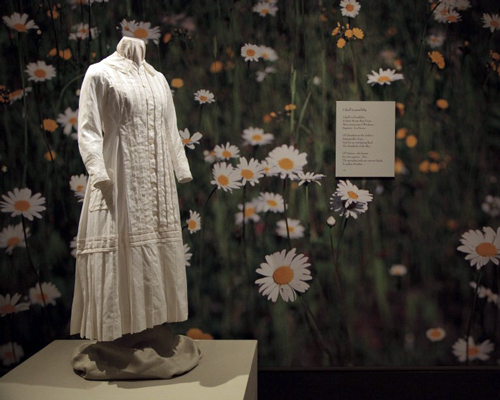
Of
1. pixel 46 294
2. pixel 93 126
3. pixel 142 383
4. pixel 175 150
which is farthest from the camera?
pixel 46 294

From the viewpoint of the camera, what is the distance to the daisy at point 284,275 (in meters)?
2.68

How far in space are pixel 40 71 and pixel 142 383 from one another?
1593 millimetres

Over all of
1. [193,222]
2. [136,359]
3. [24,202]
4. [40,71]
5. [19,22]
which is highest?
[19,22]

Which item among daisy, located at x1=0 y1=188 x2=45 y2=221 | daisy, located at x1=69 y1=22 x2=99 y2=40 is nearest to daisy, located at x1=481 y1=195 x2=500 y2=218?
daisy, located at x1=69 y1=22 x2=99 y2=40

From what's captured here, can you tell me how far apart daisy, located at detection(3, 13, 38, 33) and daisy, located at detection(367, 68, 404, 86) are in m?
1.67

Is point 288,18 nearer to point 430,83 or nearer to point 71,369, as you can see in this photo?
point 430,83

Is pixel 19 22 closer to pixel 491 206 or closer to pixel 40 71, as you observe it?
pixel 40 71

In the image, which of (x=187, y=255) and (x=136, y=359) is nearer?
(x=136, y=359)

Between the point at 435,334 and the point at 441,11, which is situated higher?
the point at 441,11

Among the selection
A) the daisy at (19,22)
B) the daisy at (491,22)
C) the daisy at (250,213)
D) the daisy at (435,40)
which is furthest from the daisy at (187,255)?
the daisy at (491,22)

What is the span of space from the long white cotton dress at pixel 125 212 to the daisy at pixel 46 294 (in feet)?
2.22

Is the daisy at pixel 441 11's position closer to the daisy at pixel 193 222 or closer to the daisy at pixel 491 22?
the daisy at pixel 491 22

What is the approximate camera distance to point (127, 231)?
2.04 metres

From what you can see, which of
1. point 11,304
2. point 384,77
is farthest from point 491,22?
point 11,304
